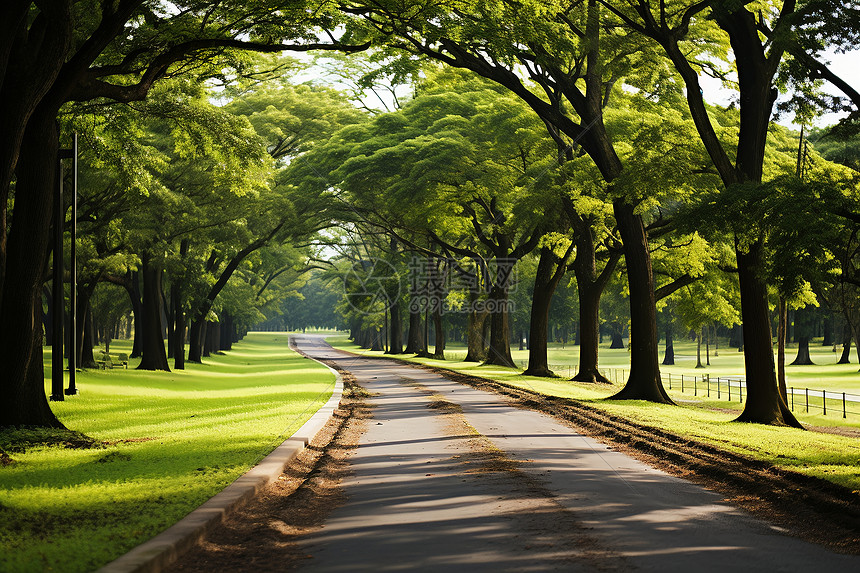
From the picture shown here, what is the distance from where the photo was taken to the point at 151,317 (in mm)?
37906

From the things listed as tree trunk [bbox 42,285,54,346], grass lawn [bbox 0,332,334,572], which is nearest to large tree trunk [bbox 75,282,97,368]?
tree trunk [bbox 42,285,54,346]

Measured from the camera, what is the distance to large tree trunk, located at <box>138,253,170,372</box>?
38.0 meters

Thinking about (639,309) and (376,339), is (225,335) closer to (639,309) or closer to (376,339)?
(376,339)

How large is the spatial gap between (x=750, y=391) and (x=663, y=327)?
68.8 metres

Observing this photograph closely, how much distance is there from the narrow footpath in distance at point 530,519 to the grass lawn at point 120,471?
1.34 meters

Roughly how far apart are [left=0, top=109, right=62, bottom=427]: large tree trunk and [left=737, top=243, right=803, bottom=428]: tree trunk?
46.1 feet

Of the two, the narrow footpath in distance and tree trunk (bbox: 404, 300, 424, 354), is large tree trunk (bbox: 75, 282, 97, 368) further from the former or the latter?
tree trunk (bbox: 404, 300, 424, 354)

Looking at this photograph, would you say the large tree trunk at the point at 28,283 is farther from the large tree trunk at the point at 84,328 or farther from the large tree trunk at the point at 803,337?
the large tree trunk at the point at 803,337

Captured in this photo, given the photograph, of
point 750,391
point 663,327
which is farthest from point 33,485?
point 663,327

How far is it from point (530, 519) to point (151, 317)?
108 feet

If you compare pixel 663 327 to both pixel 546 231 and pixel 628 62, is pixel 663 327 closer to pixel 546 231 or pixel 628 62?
pixel 546 231

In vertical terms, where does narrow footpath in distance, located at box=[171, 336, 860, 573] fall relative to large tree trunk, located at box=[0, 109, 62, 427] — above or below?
below

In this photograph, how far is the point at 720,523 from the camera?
7.66 metres

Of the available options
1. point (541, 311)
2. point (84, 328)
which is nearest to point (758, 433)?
point (541, 311)
